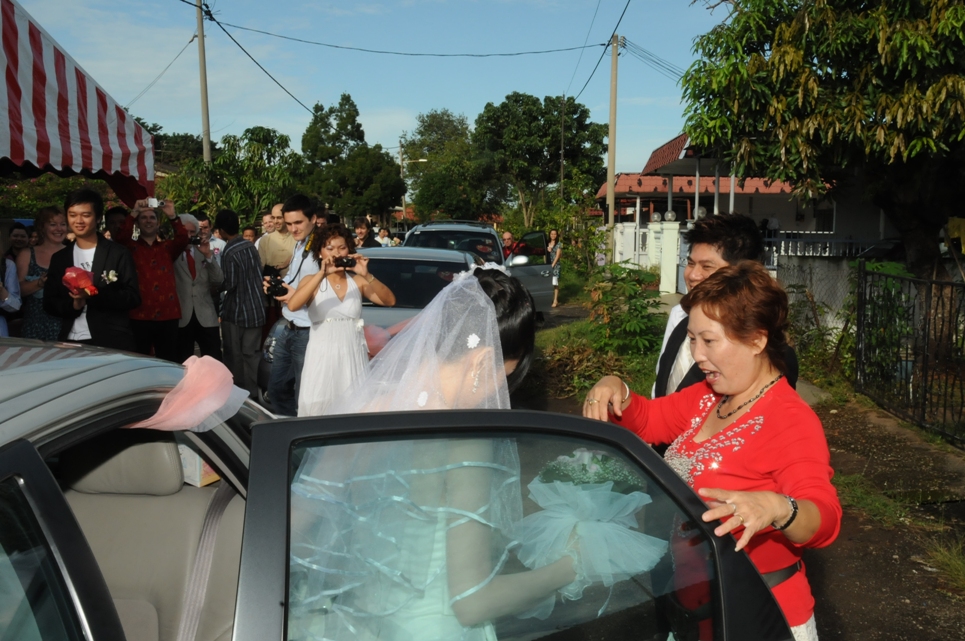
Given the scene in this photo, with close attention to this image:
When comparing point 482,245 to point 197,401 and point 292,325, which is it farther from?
point 197,401

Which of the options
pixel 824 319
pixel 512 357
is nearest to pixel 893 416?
pixel 824 319

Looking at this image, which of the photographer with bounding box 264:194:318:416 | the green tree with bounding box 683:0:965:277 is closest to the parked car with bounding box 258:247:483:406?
the photographer with bounding box 264:194:318:416

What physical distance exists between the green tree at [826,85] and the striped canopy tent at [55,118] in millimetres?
5063

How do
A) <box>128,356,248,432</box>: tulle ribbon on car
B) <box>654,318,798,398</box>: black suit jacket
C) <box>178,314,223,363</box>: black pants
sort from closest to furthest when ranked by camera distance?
1. <box>128,356,248,432</box>: tulle ribbon on car
2. <box>654,318,798,398</box>: black suit jacket
3. <box>178,314,223,363</box>: black pants

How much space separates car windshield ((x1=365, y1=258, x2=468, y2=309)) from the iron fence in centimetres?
374

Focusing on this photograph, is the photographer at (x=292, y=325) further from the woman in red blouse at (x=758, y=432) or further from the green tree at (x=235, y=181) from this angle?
the green tree at (x=235, y=181)

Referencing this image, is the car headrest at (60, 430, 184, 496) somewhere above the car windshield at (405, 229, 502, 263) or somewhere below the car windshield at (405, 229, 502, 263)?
below

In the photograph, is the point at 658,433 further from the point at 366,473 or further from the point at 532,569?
the point at 366,473

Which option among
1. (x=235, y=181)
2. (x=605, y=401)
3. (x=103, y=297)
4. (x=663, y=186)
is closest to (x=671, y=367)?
(x=605, y=401)

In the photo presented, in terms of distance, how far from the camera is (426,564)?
1.73m

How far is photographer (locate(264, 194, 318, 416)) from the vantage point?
559 cm

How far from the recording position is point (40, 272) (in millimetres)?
6273

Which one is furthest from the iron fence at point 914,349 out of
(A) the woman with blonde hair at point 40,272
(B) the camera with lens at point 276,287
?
(A) the woman with blonde hair at point 40,272

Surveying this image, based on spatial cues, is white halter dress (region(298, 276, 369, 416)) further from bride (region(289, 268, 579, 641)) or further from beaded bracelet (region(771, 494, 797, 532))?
beaded bracelet (region(771, 494, 797, 532))
